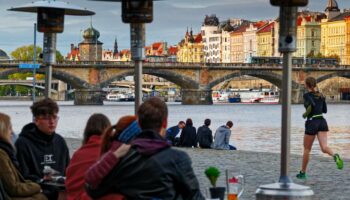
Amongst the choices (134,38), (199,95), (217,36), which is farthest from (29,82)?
(134,38)

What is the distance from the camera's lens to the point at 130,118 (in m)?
5.40

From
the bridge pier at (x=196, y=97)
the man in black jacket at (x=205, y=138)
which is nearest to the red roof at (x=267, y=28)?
the bridge pier at (x=196, y=97)

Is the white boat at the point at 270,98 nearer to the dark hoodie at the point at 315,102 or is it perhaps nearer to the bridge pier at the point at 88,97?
the bridge pier at the point at 88,97

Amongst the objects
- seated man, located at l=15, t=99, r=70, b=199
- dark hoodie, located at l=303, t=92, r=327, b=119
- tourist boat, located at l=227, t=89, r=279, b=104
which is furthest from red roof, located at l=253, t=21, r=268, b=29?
seated man, located at l=15, t=99, r=70, b=199

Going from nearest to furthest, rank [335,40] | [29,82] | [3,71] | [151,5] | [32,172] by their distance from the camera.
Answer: [32,172] < [151,5] < [3,71] < [29,82] < [335,40]

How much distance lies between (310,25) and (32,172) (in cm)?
14431

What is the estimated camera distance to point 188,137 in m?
22.0

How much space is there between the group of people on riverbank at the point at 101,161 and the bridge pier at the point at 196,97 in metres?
91.3

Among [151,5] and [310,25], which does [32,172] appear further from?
[310,25]

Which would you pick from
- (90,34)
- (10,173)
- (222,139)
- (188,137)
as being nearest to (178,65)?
(90,34)

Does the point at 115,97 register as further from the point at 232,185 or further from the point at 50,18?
the point at 232,185

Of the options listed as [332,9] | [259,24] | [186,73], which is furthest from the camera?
A: [259,24]

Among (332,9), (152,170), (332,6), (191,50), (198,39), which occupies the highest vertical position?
(332,6)

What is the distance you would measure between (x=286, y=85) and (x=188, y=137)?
47.6 ft
